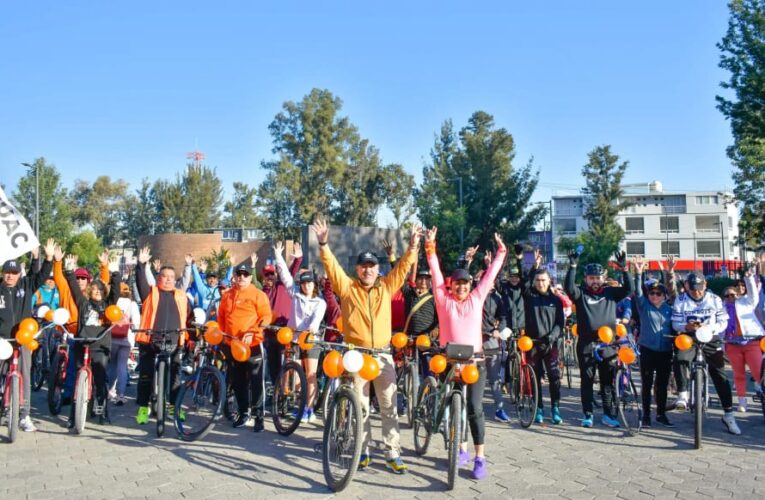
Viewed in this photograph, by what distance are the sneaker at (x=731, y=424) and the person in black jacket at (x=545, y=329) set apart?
1.92 metres

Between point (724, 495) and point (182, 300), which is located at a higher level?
point (182, 300)

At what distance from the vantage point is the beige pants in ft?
21.0

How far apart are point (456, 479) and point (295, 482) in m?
1.42

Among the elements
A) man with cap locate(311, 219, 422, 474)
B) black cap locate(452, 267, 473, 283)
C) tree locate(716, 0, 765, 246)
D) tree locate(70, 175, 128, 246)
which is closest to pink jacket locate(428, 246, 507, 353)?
black cap locate(452, 267, 473, 283)

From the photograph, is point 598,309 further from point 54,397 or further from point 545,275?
point 54,397

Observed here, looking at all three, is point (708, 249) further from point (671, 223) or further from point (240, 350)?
point (240, 350)

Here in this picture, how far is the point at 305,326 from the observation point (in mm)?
9055

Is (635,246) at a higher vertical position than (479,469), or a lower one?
higher

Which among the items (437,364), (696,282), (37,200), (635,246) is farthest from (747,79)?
(635,246)

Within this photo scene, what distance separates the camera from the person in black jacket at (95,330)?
28.0ft

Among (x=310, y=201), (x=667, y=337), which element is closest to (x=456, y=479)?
(x=667, y=337)

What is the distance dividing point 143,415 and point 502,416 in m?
4.60

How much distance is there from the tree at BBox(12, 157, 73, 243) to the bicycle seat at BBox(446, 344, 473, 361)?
125ft

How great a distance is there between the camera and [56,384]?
9.37m
